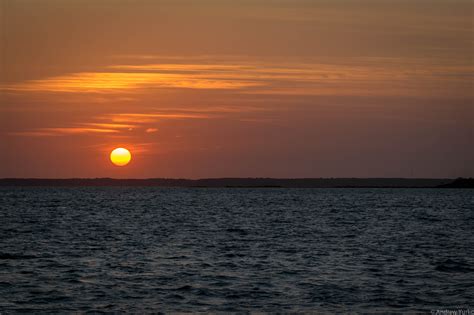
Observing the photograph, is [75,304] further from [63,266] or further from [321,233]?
[321,233]

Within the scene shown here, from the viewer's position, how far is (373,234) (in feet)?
218

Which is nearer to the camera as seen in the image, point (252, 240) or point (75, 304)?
point (75, 304)

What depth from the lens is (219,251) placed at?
49.5 meters

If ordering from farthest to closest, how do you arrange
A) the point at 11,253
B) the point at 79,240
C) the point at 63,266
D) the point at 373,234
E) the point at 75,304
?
1. the point at 373,234
2. the point at 79,240
3. the point at 11,253
4. the point at 63,266
5. the point at 75,304

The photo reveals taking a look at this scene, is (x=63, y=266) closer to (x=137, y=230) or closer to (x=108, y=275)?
(x=108, y=275)

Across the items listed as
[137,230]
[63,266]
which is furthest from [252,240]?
[63,266]

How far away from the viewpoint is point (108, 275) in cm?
3766

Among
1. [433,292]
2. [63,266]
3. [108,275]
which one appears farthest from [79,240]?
[433,292]

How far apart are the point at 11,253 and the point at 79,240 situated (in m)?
10.6

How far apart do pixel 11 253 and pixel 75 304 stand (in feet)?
61.6

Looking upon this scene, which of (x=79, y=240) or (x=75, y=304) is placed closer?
(x=75, y=304)

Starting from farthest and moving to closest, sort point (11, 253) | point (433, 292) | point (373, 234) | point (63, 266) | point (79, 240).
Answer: point (373, 234) < point (79, 240) < point (11, 253) < point (63, 266) < point (433, 292)

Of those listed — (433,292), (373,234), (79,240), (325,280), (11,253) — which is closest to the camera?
(433,292)

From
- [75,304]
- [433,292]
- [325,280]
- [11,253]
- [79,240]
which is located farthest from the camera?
[79,240]
